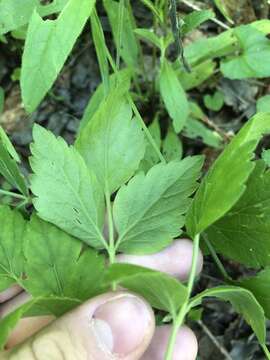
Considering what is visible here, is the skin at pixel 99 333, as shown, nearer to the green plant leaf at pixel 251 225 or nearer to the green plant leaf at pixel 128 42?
the green plant leaf at pixel 251 225

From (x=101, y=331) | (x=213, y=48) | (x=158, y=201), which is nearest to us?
(x=101, y=331)

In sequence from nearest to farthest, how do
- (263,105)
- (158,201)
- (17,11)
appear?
(158,201) → (17,11) → (263,105)

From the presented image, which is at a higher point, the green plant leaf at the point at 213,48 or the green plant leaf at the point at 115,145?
the green plant leaf at the point at 115,145

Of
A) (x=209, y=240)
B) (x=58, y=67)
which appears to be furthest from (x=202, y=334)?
(x=58, y=67)

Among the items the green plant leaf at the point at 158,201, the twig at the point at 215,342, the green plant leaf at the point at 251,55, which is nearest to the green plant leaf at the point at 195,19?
the green plant leaf at the point at 251,55

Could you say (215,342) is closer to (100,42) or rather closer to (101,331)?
(101,331)

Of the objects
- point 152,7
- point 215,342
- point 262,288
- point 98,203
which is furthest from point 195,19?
point 215,342
